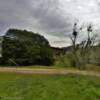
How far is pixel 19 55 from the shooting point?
44594 mm

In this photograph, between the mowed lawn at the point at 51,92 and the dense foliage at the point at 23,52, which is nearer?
the mowed lawn at the point at 51,92

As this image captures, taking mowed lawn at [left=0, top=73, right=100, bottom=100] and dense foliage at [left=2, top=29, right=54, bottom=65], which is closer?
mowed lawn at [left=0, top=73, right=100, bottom=100]

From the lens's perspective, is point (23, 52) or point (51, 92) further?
point (23, 52)

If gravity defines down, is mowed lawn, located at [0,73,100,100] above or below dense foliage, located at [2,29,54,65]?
below

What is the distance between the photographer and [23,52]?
146ft

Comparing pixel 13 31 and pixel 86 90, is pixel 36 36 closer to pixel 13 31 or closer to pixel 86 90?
pixel 13 31

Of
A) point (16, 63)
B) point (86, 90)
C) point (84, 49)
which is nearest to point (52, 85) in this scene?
point (86, 90)

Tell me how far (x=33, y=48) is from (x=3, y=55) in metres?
4.94

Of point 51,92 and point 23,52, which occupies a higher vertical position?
point 23,52

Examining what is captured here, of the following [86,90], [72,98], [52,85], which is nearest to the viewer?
[72,98]

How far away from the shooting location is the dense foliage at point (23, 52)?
4419 centimetres

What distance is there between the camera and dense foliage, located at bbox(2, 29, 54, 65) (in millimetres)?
44188

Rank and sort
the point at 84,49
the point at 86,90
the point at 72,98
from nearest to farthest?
the point at 72,98, the point at 86,90, the point at 84,49

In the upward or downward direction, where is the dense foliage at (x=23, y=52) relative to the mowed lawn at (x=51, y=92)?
upward
